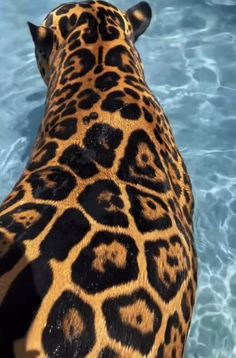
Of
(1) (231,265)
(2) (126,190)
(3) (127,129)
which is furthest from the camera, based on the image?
(1) (231,265)

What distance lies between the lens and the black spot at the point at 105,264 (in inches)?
126

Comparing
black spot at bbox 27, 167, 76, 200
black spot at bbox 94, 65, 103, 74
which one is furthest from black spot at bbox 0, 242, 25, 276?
black spot at bbox 94, 65, 103, 74

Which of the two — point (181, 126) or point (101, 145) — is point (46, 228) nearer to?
point (101, 145)

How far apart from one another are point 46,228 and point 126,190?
61 cm

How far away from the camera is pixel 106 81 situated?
4.47 meters

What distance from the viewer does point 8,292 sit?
307 centimetres

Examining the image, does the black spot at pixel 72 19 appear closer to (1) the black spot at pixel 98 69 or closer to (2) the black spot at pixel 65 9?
(2) the black spot at pixel 65 9

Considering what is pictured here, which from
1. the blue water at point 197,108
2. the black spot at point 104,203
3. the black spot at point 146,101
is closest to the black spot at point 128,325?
the black spot at point 104,203

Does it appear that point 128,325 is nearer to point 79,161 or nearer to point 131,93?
point 79,161

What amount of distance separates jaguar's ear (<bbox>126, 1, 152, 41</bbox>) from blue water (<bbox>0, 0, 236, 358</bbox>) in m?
1.73

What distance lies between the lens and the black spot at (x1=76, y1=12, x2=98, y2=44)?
4788 mm

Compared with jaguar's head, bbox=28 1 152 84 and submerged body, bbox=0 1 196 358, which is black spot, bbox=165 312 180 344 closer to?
submerged body, bbox=0 1 196 358

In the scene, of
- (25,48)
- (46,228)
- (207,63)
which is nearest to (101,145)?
(46,228)

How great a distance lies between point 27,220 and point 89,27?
194 centimetres
